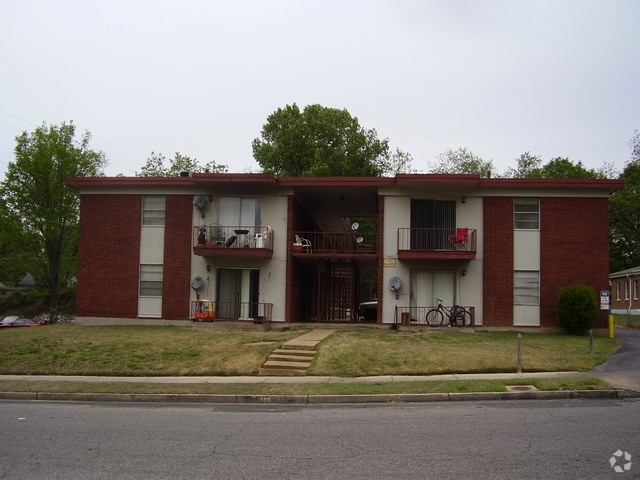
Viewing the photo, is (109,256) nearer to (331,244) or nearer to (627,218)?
(331,244)

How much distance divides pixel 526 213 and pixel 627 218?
31.4m

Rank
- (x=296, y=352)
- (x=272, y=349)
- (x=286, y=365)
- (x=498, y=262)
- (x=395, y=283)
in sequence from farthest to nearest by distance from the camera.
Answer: (x=498, y=262)
(x=395, y=283)
(x=272, y=349)
(x=296, y=352)
(x=286, y=365)

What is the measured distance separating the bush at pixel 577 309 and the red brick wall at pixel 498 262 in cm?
193

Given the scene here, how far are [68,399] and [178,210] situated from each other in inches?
504

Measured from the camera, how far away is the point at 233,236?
23875 mm

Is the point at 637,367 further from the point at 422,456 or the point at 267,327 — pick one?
the point at 267,327

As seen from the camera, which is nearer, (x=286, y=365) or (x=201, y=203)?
(x=286, y=365)

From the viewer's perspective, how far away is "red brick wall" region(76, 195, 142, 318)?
969 inches

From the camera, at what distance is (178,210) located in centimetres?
2469

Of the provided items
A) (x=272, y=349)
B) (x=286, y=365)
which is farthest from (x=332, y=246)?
(x=286, y=365)

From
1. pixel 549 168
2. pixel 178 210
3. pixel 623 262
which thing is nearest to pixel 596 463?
pixel 178 210

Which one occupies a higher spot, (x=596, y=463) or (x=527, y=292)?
(x=527, y=292)

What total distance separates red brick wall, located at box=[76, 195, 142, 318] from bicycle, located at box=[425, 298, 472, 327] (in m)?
12.1

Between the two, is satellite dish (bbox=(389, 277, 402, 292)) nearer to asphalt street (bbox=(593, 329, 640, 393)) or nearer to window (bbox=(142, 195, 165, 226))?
asphalt street (bbox=(593, 329, 640, 393))
